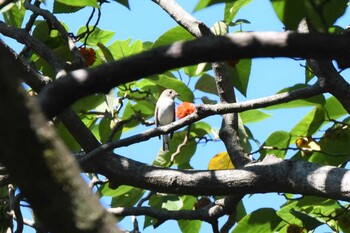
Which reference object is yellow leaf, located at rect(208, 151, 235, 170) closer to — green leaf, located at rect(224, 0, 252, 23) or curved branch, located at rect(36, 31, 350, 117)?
green leaf, located at rect(224, 0, 252, 23)

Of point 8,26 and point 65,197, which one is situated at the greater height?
point 8,26

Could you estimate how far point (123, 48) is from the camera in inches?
185

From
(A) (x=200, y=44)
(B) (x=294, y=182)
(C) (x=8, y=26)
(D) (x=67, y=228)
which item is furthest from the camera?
(C) (x=8, y=26)

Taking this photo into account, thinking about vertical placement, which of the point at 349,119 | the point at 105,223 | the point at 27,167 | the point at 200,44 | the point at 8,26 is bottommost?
the point at 105,223

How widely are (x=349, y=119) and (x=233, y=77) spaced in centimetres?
61

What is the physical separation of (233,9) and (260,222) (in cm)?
98

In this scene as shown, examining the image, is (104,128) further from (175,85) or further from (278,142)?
(278,142)

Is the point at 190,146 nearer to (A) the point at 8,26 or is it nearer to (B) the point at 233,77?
(B) the point at 233,77

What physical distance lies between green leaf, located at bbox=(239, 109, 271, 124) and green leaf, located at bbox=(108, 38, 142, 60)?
2.43 ft

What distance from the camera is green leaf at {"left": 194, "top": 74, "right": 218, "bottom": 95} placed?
182 inches

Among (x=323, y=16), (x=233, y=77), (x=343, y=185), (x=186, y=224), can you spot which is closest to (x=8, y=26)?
(x=233, y=77)

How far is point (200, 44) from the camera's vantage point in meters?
1.40

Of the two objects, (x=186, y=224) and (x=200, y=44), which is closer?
(x=200, y=44)

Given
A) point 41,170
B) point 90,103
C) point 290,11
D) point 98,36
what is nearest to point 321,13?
point 290,11
